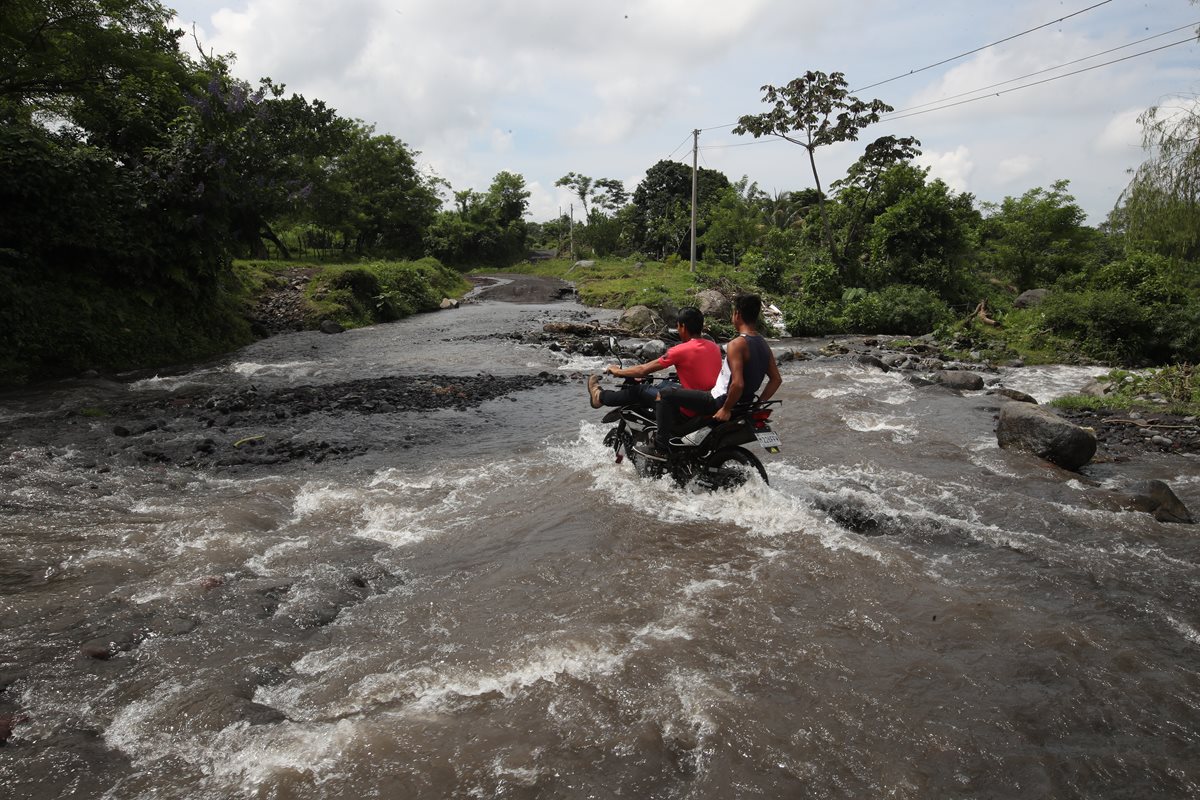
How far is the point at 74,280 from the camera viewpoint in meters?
14.0

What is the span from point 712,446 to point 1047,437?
18.1ft

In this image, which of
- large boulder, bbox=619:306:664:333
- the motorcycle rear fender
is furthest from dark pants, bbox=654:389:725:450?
large boulder, bbox=619:306:664:333

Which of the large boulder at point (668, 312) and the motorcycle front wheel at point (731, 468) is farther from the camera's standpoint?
the large boulder at point (668, 312)

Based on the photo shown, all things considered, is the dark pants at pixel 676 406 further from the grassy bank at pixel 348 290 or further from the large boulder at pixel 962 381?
the grassy bank at pixel 348 290

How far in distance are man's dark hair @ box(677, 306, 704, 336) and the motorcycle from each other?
3.43 ft

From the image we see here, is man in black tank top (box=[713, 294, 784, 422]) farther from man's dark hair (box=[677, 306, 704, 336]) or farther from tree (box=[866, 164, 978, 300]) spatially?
tree (box=[866, 164, 978, 300])

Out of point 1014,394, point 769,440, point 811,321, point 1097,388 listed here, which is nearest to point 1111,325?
point 1097,388

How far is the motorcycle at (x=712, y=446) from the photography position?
271 inches

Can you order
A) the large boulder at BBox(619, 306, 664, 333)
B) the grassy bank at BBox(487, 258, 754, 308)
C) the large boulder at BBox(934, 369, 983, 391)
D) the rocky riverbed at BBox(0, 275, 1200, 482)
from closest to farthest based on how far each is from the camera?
the rocky riverbed at BBox(0, 275, 1200, 482)
the large boulder at BBox(934, 369, 983, 391)
the large boulder at BBox(619, 306, 664, 333)
the grassy bank at BBox(487, 258, 754, 308)

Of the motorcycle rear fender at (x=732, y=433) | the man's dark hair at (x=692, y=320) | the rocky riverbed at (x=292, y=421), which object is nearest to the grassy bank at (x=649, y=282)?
the rocky riverbed at (x=292, y=421)

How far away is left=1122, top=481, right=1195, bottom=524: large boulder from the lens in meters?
6.79

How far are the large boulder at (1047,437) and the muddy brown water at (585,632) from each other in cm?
41

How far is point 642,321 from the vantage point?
79.5 feet

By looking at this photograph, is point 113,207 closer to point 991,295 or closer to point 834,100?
point 834,100
